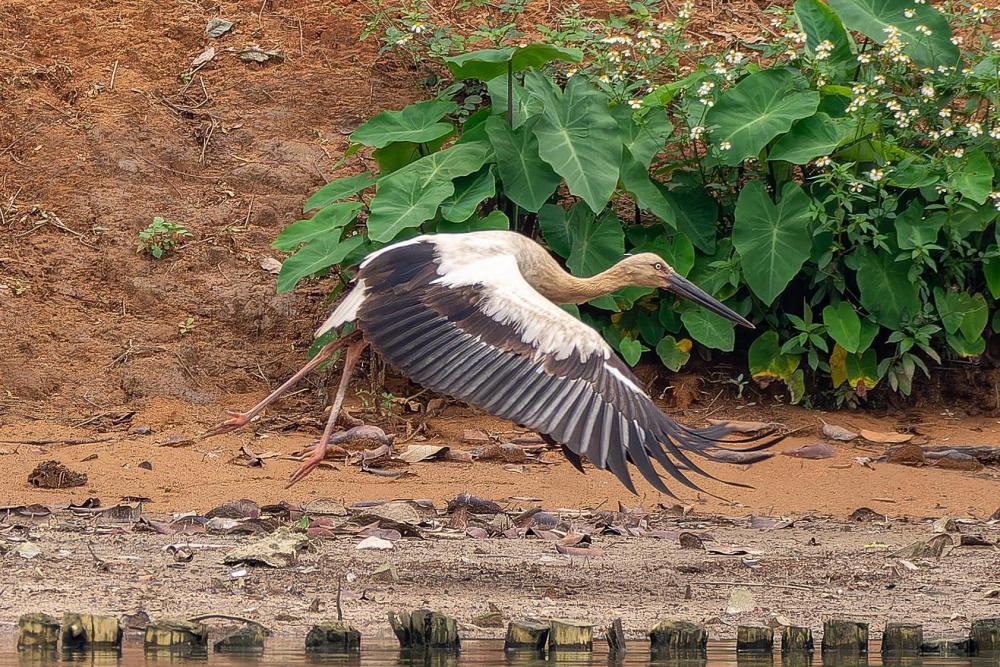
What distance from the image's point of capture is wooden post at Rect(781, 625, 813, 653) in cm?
460

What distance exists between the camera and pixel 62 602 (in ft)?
16.5

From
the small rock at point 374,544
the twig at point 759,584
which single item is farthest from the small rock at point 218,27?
the twig at point 759,584

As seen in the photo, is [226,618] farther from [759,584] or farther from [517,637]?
[759,584]

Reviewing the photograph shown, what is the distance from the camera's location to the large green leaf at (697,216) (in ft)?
30.4

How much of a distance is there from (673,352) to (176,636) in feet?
17.5

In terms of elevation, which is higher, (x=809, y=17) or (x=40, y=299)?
(x=809, y=17)

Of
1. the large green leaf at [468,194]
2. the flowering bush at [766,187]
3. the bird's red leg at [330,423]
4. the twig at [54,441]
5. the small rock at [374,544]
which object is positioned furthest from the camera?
the flowering bush at [766,187]

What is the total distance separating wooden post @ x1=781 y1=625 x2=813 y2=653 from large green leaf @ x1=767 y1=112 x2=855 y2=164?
15.2 feet

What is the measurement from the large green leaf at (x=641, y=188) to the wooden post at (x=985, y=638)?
4.66 m

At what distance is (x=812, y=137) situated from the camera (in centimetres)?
890

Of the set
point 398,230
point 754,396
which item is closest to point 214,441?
point 398,230

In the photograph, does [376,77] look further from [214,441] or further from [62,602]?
[62,602]

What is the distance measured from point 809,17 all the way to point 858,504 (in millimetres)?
3397

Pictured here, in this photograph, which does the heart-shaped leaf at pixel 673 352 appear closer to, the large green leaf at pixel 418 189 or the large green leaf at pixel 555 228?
the large green leaf at pixel 555 228
